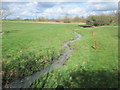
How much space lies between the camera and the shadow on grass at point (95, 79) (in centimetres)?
627

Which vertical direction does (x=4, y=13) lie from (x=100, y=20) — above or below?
below

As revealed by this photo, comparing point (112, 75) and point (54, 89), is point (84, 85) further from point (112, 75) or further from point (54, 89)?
point (112, 75)

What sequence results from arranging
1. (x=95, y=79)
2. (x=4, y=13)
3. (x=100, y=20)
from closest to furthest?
(x=95, y=79), (x=4, y=13), (x=100, y=20)

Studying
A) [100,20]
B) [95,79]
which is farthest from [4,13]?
[100,20]

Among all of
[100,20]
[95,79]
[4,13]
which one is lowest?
[95,79]

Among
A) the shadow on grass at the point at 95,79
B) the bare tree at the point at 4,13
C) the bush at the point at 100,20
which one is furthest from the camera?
the bush at the point at 100,20

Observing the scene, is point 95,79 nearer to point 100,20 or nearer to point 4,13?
point 4,13

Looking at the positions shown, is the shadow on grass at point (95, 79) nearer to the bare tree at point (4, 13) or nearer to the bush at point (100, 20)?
the bare tree at point (4, 13)

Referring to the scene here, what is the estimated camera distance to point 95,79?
6805 millimetres

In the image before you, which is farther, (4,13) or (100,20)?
(100,20)

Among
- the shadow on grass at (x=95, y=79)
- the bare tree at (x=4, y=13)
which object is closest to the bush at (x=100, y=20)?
the bare tree at (x=4, y=13)

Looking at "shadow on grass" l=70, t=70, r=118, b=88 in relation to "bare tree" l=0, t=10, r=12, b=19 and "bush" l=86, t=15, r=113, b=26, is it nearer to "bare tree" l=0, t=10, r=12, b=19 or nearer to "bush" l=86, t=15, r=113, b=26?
"bare tree" l=0, t=10, r=12, b=19

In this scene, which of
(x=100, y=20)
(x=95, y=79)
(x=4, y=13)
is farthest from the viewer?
(x=100, y=20)

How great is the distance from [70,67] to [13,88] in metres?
4.13
